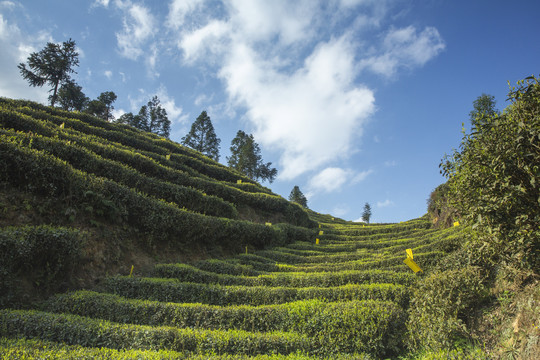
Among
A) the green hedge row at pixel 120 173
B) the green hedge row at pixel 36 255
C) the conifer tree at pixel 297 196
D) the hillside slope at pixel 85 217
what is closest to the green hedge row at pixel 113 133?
the hillside slope at pixel 85 217

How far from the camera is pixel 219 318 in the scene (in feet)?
26.7

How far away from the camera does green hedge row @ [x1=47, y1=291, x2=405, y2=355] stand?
23.9 feet

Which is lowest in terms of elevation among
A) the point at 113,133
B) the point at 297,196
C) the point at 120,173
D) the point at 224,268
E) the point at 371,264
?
the point at 224,268

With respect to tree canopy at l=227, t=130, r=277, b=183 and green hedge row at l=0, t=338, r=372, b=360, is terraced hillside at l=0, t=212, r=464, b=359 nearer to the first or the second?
green hedge row at l=0, t=338, r=372, b=360

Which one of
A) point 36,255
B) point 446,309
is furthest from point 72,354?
point 446,309

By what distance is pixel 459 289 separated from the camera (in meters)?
6.84

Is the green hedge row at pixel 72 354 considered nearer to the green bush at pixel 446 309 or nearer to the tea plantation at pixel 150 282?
the tea plantation at pixel 150 282

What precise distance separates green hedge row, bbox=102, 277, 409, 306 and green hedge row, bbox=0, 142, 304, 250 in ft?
10.1

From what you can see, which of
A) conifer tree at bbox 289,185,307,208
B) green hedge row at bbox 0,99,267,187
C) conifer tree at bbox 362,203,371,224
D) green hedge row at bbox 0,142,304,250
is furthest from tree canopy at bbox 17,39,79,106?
conifer tree at bbox 362,203,371,224

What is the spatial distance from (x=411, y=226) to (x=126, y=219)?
82.3 ft

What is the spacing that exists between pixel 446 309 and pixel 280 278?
→ 639 centimetres

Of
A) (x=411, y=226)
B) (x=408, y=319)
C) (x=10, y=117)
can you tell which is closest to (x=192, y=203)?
(x=10, y=117)

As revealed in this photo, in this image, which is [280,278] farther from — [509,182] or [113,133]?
[113,133]

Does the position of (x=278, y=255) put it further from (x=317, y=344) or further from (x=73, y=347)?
(x=73, y=347)
